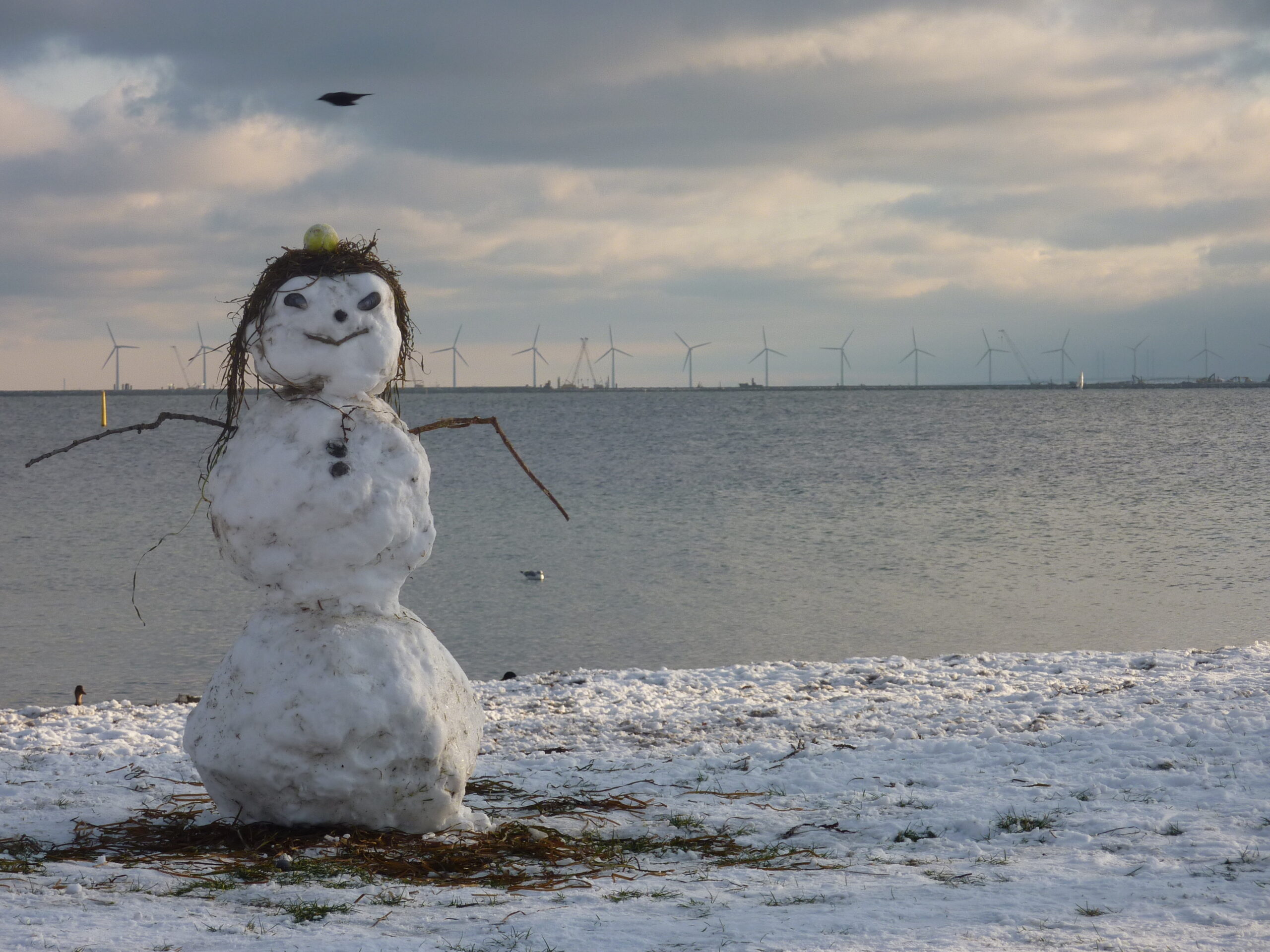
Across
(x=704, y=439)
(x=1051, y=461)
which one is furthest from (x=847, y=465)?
(x=704, y=439)

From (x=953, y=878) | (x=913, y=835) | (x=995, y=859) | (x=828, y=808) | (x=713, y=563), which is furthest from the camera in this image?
(x=713, y=563)

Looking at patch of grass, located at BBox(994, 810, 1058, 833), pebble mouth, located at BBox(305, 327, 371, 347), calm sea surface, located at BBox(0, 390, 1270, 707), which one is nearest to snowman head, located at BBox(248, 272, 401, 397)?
pebble mouth, located at BBox(305, 327, 371, 347)

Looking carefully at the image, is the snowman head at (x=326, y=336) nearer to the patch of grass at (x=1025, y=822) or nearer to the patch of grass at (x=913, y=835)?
the patch of grass at (x=913, y=835)

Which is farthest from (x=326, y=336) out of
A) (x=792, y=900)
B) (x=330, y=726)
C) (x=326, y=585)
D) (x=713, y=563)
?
(x=713, y=563)

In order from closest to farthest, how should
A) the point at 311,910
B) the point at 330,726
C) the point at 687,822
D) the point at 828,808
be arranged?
the point at 311,910 < the point at 330,726 < the point at 687,822 < the point at 828,808

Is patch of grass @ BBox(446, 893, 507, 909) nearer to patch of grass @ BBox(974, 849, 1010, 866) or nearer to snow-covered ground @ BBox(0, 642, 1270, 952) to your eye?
snow-covered ground @ BBox(0, 642, 1270, 952)

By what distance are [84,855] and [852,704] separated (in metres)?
5.81

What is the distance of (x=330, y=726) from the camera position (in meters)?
5.39

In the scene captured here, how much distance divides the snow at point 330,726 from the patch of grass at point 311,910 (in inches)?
37.3

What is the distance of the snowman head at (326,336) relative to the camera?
5676 millimetres

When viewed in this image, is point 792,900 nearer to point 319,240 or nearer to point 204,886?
point 204,886

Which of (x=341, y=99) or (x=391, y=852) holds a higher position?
(x=341, y=99)

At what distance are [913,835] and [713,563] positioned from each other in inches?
563

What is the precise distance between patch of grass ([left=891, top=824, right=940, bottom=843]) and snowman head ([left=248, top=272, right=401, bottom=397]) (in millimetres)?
3578
